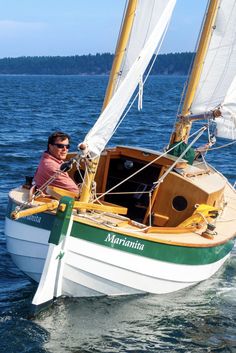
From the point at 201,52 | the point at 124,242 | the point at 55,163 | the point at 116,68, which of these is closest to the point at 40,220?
the point at 55,163

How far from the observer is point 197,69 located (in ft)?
51.8

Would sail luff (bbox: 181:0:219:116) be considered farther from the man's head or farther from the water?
the man's head

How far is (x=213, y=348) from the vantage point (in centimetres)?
1094

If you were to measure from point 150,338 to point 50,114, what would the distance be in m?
41.4

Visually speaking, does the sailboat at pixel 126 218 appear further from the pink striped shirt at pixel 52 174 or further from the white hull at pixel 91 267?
the pink striped shirt at pixel 52 174

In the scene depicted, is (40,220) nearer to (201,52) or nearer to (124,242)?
(124,242)

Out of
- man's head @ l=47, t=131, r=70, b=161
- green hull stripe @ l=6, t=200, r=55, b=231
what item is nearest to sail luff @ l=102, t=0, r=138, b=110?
man's head @ l=47, t=131, r=70, b=161

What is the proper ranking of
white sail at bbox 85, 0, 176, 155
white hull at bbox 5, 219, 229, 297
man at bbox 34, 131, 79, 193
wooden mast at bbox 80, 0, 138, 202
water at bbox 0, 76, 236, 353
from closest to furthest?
water at bbox 0, 76, 236, 353 → white sail at bbox 85, 0, 176, 155 → white hull at bbox 5, 219, 229, 297 → wooden mast at bbox 80, 0, 138, 202 → man at bbox 34, 131, 79, 193

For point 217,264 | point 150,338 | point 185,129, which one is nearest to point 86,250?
point 150,338

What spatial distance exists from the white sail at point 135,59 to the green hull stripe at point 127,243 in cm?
131

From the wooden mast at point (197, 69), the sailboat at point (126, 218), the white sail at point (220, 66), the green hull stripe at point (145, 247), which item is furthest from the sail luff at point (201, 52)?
the green hull stripe at point (145, 247)

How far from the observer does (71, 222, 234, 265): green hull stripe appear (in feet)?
36.0

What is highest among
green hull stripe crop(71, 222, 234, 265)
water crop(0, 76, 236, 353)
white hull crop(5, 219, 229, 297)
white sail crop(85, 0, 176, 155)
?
white sail crop(85, 0, 176, 155)

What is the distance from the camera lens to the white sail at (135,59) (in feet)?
35.7
